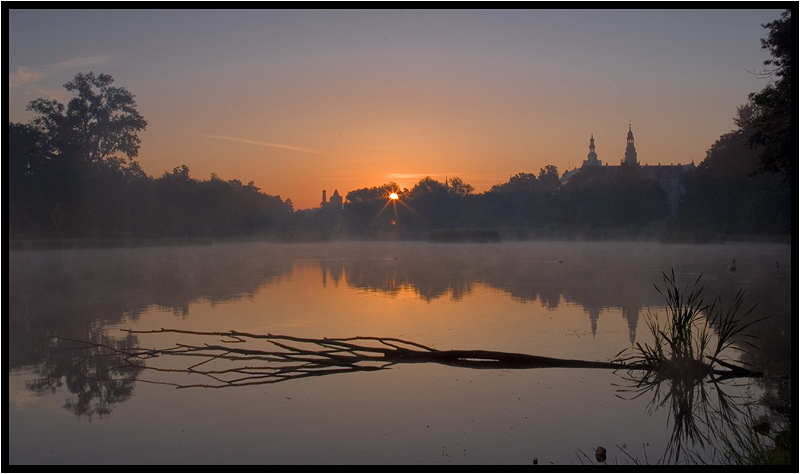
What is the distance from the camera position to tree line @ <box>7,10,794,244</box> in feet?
154

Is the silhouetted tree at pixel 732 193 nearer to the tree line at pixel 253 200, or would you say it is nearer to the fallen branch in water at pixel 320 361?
the tree line at pixel 253 200

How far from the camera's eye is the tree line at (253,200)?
46.8 m

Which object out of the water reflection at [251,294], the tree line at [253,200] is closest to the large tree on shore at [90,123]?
the tree line at [253,200]

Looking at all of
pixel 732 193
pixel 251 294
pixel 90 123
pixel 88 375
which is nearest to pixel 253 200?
pixel 90 123

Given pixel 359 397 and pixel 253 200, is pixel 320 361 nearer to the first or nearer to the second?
pixel 359 397

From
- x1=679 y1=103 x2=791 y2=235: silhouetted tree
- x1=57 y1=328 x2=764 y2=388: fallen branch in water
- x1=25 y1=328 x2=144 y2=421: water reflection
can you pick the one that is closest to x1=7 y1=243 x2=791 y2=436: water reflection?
x1=25 y1=328 x2=144 y2=421: water reflection

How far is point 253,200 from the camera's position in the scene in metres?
78.7

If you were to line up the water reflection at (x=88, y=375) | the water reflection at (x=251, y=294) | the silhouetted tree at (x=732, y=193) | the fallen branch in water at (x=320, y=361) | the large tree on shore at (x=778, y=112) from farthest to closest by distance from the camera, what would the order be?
the silhouetted tree at (x=732, y=193)
the large tree on shore at (x=778, y=112)
the water reflection at (x=251, y=294)
the fallen branch in water at (x=320, y=361)
the water reflection at (x=88, y=375)

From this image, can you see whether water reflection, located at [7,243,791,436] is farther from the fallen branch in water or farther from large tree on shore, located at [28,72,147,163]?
large tree on shore, located at [28,72,147,163]

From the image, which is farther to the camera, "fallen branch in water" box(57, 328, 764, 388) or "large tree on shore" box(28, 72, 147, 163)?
"large tree on shore" box(28, 72, 147, 163)

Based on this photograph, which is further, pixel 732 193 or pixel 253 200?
pixel 253 200

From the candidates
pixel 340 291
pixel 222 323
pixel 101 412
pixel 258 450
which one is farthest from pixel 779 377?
pixel 340 291

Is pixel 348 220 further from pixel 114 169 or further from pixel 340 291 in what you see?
pixel 340 291

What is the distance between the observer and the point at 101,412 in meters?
5.78
